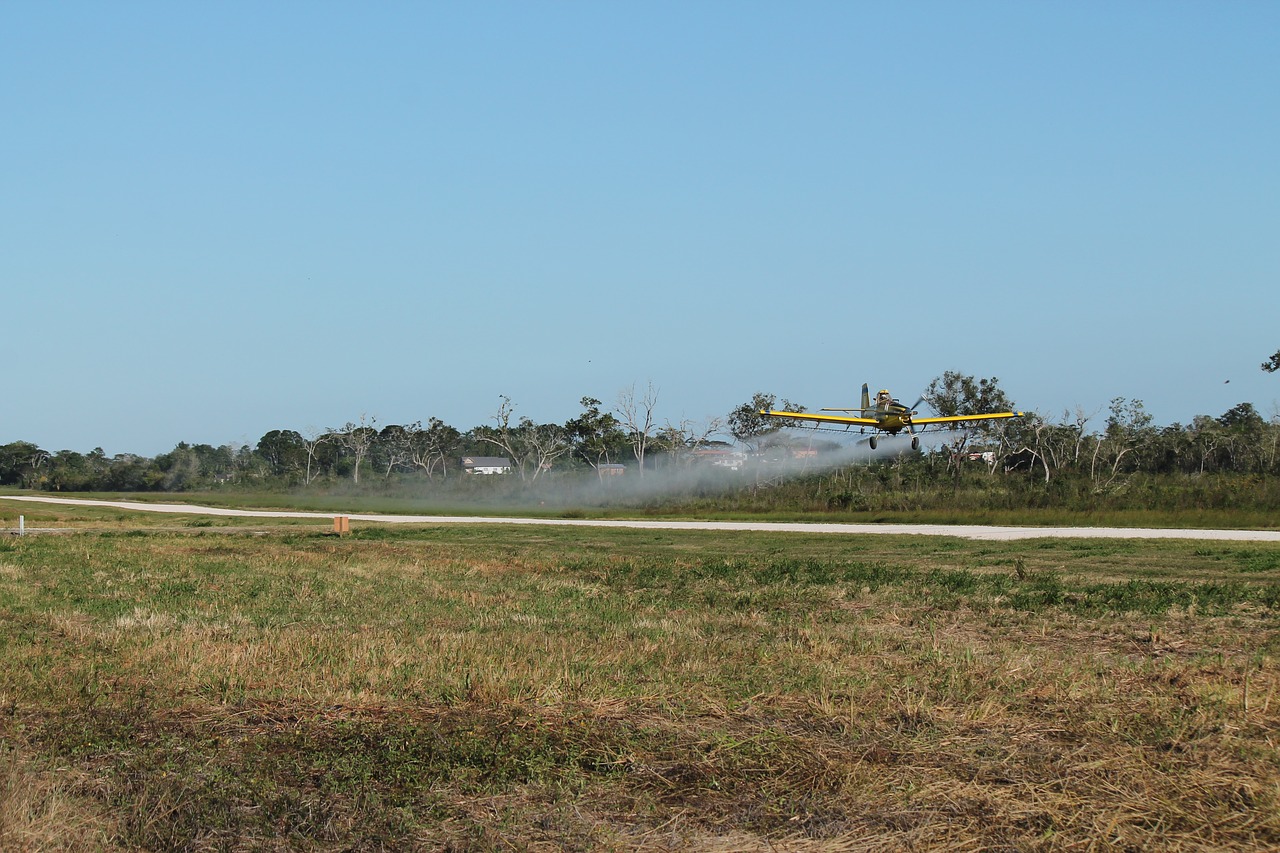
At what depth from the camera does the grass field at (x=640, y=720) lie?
6.29 m

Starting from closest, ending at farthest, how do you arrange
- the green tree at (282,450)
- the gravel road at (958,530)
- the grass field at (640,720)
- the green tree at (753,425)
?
the grass field at (640,720) < the gravel road at (958,530) < the green tree at (753,425) < the green tree at (282,450)

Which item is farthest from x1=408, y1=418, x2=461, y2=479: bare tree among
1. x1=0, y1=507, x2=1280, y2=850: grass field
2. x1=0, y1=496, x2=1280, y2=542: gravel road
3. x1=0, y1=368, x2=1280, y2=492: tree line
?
x1=0, y1=507, x2=1280, y2=850: grass field

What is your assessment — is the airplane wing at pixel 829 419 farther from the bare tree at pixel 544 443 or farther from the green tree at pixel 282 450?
the green tree at pixel 282 450

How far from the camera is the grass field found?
629 cm

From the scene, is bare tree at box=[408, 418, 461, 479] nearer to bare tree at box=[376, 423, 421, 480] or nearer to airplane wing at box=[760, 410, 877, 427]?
bare tree at box=[376, 423, 421, 480]

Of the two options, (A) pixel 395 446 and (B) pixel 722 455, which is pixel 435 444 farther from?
(B) pixel 722 455

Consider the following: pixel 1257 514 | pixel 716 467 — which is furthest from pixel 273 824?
pixel 716 467

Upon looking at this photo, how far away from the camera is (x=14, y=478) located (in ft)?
501

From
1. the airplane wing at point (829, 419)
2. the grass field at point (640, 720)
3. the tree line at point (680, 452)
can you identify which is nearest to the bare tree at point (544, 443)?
the tree line at point (680, 452)

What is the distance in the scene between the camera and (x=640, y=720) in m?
8.46

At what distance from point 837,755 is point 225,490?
96.2 meters

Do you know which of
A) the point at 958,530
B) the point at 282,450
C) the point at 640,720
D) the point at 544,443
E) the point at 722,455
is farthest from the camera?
the point at 282,450

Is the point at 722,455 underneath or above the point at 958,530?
above

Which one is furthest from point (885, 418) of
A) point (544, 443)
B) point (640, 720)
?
point (544, 443)
